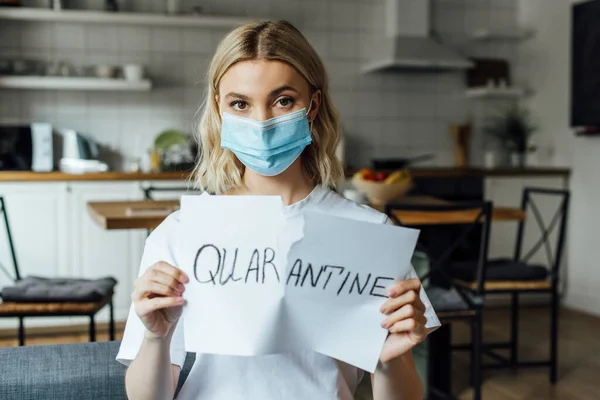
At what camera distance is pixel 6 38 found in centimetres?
440

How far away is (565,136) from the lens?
4.77 m

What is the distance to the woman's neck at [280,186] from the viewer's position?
1.16 meters

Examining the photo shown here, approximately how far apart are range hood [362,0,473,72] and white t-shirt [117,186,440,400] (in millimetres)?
3787

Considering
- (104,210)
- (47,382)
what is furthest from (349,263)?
(104,210)

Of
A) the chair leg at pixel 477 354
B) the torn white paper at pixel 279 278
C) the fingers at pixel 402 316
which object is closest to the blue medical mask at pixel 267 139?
the torn white paper at pixel 279 278

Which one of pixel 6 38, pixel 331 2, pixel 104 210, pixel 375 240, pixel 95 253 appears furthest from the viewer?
pixel 331 2

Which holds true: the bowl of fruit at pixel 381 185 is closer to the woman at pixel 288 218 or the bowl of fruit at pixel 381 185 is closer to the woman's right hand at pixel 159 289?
the woman at pixel 288 218

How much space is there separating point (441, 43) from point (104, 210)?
3.08m

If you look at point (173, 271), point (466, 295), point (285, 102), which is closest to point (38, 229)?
point (466, 295)

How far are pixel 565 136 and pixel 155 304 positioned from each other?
4382mm

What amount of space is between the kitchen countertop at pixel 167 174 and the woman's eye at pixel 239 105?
2.49m

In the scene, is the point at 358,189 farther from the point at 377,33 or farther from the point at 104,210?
the point at 377,33

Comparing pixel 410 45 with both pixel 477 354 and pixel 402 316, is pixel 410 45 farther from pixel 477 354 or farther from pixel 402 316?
pixel 402 316

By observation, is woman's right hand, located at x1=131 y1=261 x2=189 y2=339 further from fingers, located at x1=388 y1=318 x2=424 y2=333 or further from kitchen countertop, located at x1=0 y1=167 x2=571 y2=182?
kitchen countertop, located at x1=0 y1=167 x2=571 y2=182
